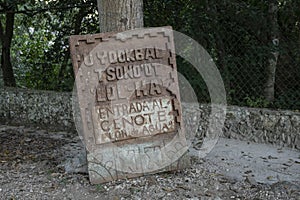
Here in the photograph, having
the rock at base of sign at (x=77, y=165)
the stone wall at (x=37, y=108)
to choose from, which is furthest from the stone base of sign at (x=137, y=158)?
the stone wall at (x=37, y=108)

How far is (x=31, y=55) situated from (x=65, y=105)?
1920mm

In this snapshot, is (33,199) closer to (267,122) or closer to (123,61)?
(123,61)

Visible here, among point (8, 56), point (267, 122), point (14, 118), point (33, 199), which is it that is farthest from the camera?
point (8, 56)

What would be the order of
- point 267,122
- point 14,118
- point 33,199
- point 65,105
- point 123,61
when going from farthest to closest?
point 14,118 → point 65,105 → point 267,122 → point 123,61 → point 33,199

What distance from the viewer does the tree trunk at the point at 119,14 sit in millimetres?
3838

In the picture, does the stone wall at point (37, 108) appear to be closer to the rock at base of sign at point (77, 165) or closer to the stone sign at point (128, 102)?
the rock at base of sign at point (77, 165)

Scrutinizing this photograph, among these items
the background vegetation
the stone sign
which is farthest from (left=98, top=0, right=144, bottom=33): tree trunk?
the background vegetation

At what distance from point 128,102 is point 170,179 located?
71 centimetres

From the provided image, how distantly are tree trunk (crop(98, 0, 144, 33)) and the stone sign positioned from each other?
23 cm

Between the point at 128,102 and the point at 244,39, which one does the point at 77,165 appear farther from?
the point at 244,39

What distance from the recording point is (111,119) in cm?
370

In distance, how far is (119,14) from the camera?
3.84 meters

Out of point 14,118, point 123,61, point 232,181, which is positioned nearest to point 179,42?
point 123,61

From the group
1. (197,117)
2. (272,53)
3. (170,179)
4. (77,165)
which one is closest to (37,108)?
(77,165)
